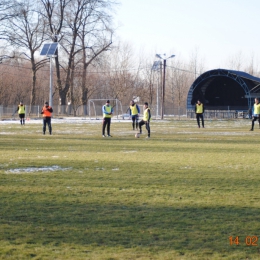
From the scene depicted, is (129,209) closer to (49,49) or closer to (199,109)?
(199,109)

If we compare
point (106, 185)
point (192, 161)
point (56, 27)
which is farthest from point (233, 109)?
point (106, 185)

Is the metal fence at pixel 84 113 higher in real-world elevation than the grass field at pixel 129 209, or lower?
higher

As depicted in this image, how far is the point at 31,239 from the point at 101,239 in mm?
809

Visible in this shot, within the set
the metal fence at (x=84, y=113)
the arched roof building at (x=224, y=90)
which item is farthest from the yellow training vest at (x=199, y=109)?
the metal fence at (x=84, y=113)

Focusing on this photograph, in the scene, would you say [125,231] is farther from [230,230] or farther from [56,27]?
[56,27]

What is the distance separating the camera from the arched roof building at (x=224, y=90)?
60562 millimetres

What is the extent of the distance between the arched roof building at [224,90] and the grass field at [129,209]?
47.9m

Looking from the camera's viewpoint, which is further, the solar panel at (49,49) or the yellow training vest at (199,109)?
the solar panel at (49,49)

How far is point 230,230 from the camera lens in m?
6.32
